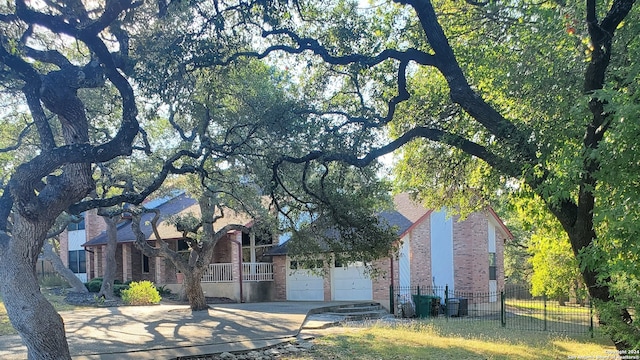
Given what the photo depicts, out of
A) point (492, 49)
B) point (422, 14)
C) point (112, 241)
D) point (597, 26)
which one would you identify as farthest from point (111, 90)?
point (112, 241)

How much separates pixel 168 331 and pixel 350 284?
36.8ft

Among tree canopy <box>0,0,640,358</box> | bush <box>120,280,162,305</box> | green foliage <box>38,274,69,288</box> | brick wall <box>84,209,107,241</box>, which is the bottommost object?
green foliage <box>38,274,69,288</box>

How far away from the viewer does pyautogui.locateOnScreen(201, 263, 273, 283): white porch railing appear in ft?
84.1

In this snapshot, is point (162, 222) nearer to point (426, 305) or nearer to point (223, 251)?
point (223, 251)

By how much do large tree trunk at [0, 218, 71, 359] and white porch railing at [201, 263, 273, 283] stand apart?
1716 centimetres

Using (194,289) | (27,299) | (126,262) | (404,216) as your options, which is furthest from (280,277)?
(27,299)

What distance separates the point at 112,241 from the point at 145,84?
18492 mm

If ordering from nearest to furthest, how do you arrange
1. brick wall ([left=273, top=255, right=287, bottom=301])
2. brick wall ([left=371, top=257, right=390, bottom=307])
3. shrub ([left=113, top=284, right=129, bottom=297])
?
brick wall ([left=371, top=257, right=390, bottom=307]) < brick wall ([left=273, top=255, right=287, bottom=301]) < shrub ([left=113, top=284, right=129, bottom=297])

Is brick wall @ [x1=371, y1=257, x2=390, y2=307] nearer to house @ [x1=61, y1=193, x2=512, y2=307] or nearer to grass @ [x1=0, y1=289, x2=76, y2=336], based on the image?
house @ [x1=61, y1=193, x2=512, y2=307]

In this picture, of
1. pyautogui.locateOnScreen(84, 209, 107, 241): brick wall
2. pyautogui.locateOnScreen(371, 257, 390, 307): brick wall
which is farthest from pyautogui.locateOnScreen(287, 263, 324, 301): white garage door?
pyautogui.locateOnScreen(84, 209, 107, 241): brick wall

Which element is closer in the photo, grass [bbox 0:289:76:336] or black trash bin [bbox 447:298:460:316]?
grass [bbox 0:289:76:336]

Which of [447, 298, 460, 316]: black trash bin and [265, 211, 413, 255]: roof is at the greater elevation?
[265, 211, 413, 255]: roof

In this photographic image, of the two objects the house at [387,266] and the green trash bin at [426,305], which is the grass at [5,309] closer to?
the house at [387,266]

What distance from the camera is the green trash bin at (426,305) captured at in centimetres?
2095
